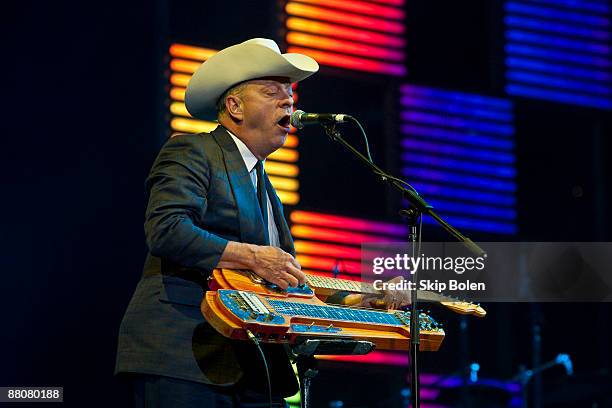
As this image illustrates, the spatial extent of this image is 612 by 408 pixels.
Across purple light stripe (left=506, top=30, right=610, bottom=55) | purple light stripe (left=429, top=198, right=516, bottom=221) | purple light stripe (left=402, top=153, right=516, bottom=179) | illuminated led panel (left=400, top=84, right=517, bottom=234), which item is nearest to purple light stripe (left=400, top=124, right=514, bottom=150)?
illuminated led panel (left=400, top=84, right=517, bottom=234)

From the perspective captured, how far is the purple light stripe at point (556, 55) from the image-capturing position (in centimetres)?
789

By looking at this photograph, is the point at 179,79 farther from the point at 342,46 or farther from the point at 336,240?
the point at 336,240

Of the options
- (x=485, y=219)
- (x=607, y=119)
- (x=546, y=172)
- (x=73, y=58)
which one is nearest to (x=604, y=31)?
(x=607, y=119)

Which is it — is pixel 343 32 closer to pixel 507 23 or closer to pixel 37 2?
pixel 507 23

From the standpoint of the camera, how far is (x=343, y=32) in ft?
23.5

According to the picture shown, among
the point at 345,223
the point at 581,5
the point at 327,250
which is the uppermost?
the point at 581,5

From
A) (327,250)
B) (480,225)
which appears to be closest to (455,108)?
(480,225)

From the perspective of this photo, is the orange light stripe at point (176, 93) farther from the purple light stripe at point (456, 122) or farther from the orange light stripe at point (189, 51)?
the purple light stripe at point (456, 122)

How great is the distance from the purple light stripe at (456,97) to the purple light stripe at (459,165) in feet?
1.58

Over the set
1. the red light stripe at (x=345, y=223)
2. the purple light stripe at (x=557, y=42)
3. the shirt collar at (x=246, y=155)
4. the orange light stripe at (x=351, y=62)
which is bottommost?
the shirt collar at (x=246, y=155)

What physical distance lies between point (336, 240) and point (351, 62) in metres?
1.33

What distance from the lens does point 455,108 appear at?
7543mm

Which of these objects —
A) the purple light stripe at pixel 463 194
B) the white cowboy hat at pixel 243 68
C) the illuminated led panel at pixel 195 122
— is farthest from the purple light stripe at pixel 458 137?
the white cowboy hat at pixel 243 68

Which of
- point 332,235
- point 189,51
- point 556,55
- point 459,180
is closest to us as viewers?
point 189,51
